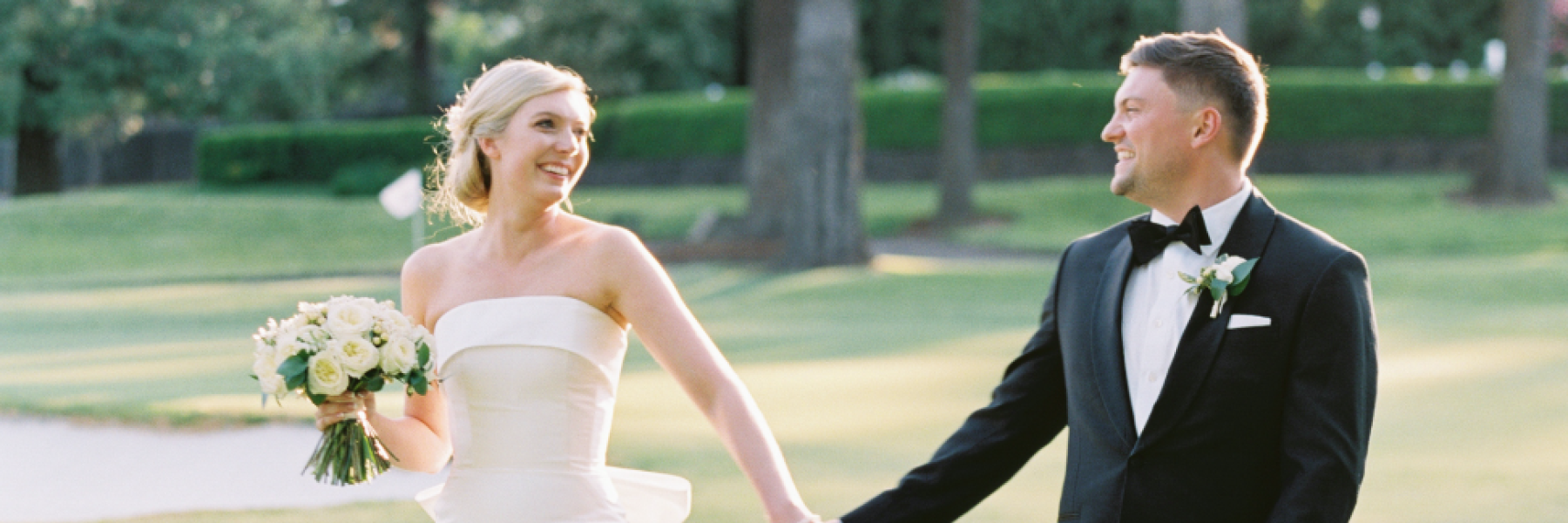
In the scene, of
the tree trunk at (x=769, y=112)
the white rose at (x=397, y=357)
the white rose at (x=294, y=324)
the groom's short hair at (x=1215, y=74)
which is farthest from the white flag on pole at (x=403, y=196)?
the groom's short hair at (x=1215, y=74)

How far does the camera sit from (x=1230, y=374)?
9.02 ft

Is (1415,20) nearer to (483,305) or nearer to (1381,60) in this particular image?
(1381,60)

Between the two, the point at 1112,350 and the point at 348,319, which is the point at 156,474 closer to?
the point at 348,319

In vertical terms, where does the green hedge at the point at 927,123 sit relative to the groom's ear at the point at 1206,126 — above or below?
below

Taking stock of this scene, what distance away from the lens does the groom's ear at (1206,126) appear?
289cm

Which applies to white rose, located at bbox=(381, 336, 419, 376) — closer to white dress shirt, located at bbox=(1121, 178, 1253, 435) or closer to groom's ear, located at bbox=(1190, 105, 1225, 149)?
white dress shirt, located at bbox=(1121, 178, 1253, 435)

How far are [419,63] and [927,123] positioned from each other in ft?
57.4

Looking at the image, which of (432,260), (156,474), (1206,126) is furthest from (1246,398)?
(156,474)

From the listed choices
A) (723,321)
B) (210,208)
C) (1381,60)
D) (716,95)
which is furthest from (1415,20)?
(723,321)

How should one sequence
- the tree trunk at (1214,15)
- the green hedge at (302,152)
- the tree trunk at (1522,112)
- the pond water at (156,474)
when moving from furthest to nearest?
the green hedge at (302,152), the tree trunk at (1522,112), the tree trunk at (1214,15), the pond water at (156,474)

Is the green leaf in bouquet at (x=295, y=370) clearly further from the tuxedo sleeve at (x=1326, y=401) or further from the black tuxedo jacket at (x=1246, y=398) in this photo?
the tuxedo sleeve at (x=1326, y=401)

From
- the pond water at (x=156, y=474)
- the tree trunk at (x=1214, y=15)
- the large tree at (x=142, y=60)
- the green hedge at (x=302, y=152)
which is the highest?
the tree trunk at (x=1214, y=15)

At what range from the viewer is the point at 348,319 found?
10.5 feet

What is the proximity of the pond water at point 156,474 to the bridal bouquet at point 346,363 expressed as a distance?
399 centimetres
